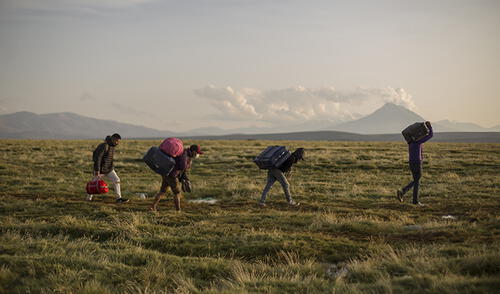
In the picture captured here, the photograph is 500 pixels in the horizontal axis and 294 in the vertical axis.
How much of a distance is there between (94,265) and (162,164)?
5.15m

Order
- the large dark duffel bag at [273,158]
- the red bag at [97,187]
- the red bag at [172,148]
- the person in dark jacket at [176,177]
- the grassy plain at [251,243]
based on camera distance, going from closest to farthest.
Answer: the grassy plain at [251,243] → the red bag at [172,148] → the person in dark jacket at [176,177] → the large dark duffel bag at [273,158] → the red bag at [97,187]

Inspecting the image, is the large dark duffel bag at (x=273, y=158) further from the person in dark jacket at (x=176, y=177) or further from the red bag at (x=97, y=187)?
the red bag at (x=97, y=187)

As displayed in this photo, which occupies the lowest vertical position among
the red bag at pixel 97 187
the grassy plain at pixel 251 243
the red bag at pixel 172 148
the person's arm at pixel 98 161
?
the grassy plain at pixel 251 243

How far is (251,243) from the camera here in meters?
8.72

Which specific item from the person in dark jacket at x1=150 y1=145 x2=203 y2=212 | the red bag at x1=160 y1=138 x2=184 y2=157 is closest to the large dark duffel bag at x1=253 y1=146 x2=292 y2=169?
the person in dark jacket at x1=150 y1=145 x2=203 y2=212

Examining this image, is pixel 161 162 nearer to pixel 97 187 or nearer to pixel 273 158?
pixel 97 187

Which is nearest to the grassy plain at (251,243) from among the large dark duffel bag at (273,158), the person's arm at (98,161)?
the person's arm at (98,161)

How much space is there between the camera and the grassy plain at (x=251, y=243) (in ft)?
20.6

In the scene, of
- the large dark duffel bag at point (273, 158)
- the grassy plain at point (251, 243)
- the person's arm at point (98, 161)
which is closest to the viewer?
the grassy plain at point (251, 243)

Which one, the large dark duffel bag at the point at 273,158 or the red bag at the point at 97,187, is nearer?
the large dark duffel bag at the point at 273,158

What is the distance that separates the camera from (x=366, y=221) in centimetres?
1080

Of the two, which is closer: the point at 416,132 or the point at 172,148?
the point at 172,148

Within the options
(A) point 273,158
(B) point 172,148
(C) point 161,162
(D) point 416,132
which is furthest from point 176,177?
(D) point 416,132

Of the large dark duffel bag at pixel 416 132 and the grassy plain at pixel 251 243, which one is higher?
the large dark duffel bag at pixel 416 132
